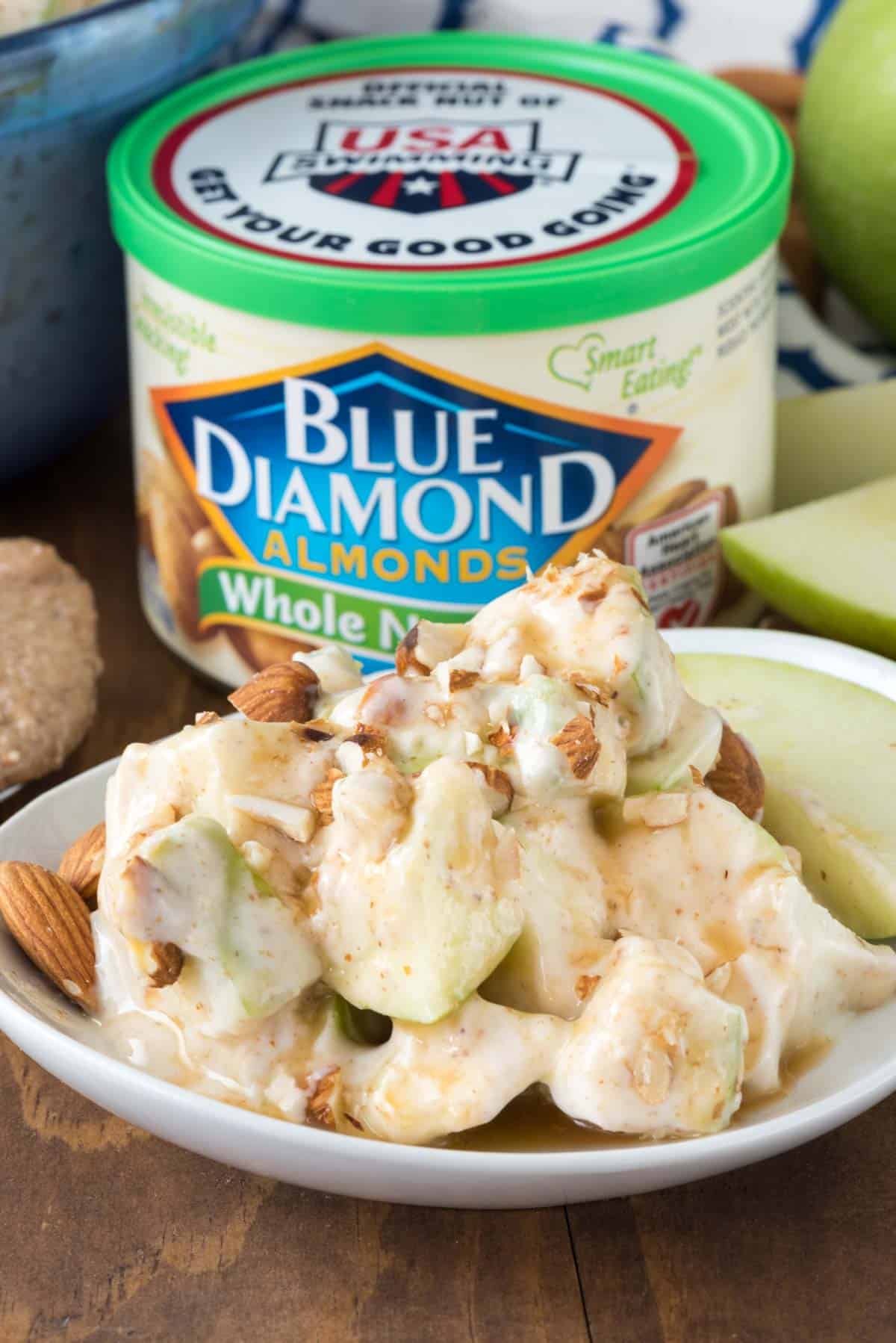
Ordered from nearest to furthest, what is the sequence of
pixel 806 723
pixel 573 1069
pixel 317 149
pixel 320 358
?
1. pixel 573 1069
2. pixel 806 723
3. pixel 320 358
4. pixel 317 149

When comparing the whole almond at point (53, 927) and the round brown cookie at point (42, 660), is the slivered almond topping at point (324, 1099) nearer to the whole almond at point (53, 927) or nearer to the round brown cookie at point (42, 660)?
the whole almond at point (53, 927)

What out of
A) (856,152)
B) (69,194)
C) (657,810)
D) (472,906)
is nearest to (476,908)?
(472,906)

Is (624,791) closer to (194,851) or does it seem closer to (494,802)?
(494,802)

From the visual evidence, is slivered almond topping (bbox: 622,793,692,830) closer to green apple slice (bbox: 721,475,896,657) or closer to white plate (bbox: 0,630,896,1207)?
white plate (bbox: 0,630,896,1207)

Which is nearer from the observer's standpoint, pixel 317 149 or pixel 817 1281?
pixel 817 1281

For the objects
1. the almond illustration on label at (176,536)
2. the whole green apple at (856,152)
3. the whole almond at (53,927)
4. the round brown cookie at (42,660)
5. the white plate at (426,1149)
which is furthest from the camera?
the whole green apple at (856,152)

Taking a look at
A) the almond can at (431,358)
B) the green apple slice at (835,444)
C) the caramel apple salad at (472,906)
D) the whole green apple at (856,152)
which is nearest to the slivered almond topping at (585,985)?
the caramel apple salad at (472,906)

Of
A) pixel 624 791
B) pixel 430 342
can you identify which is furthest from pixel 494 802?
pixel 430 342
